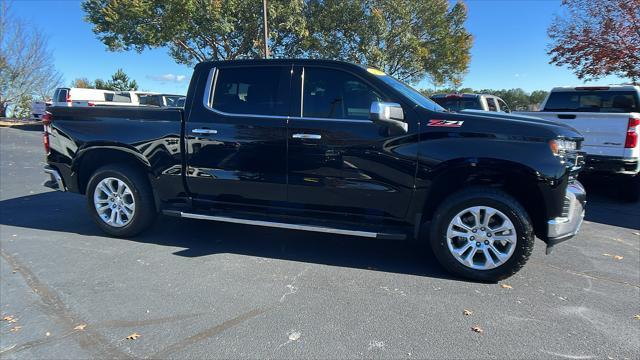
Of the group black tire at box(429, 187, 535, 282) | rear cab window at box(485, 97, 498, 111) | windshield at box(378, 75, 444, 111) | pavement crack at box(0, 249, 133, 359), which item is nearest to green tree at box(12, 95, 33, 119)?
rear cab window at box(485, 97, 498, 111)

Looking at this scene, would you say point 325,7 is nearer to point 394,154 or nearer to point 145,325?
point 394,154

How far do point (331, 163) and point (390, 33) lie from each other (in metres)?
20.3

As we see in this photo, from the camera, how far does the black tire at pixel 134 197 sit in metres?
4.88

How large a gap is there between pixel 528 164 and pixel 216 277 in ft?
9.80

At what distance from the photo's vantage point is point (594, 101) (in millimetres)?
8227

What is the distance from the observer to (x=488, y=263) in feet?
12.9

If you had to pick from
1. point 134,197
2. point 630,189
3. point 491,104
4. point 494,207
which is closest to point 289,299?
point 494,207

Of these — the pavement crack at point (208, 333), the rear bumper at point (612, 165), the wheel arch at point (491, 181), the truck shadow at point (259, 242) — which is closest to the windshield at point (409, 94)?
the wheel arch at point (491, 181)

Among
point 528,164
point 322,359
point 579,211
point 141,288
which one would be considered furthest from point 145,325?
point 579,211

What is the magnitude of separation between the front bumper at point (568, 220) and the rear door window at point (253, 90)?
8.92 ft

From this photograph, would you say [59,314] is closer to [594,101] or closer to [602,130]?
[602,130]

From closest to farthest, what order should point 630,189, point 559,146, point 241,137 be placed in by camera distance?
point 559,146
point 241,137
point 630,189

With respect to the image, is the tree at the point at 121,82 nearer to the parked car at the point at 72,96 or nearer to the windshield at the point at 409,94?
the parked car at the point at 72,96

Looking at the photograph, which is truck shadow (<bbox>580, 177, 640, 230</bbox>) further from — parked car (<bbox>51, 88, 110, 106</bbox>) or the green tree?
the green tree
